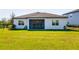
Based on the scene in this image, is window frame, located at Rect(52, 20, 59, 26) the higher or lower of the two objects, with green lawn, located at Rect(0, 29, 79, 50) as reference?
higher

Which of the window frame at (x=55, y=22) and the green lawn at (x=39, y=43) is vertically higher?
the window frame at (x=55, y=22)

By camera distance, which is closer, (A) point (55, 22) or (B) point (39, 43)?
(B) point (39, 43)

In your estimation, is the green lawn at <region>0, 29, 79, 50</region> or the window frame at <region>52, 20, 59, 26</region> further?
the window frame at <region>52, 20, 59, 26</region>

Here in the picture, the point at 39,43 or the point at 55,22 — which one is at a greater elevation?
the point at 55,22

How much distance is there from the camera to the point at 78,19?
612 centimetres

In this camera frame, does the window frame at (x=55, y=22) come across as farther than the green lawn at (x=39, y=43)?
Yes
